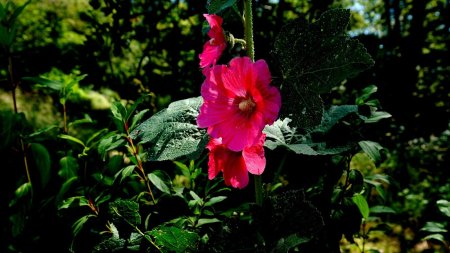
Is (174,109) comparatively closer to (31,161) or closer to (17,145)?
(17,145)

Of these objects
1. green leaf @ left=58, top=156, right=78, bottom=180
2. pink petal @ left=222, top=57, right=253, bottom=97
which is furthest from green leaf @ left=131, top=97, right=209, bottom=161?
green leaf @ left=58, top=156, right=78, bottom=180

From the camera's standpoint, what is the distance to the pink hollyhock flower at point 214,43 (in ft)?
2.51

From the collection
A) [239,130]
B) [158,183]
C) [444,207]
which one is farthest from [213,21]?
[444,207]

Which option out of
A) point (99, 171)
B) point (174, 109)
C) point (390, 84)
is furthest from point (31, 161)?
point (390, 84)

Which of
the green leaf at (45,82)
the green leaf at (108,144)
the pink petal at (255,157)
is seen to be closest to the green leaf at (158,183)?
the green leaf at (108,144)

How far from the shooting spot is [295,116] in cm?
70

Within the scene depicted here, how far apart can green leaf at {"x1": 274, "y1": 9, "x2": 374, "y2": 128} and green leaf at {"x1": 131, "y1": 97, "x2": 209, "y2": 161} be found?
21 centimetres

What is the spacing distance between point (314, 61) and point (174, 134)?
0.34m

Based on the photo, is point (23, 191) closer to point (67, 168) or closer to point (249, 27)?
point (67, 168)

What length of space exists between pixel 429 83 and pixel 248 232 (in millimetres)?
2461

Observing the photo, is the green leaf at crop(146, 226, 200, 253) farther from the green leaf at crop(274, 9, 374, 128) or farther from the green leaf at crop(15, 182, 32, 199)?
the green leaf at crop(15, 182, 32, 199)

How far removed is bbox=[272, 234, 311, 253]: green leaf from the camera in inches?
28.8

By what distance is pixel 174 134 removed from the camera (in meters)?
0.78

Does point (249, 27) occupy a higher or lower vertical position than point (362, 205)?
higher
